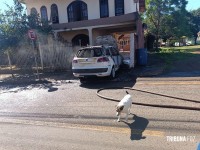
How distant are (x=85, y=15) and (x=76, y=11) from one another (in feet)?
3.40

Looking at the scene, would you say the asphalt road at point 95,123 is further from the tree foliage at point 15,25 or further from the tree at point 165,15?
A: the tree at point 165,15

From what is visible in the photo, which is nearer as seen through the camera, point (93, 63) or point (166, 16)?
point (93, 63)

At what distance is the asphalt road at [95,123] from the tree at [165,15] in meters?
29.6

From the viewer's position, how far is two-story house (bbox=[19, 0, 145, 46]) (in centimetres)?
1984

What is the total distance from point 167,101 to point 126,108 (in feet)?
6.56

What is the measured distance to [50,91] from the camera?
33.6ft

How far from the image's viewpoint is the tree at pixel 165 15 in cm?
3659

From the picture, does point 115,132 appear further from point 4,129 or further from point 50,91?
point 50,91

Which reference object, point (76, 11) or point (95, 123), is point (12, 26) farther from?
point (95, 123)

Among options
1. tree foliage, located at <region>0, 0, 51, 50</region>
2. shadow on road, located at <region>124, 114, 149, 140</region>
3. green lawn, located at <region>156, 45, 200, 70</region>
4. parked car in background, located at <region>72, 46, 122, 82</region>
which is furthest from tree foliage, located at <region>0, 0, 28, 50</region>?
shadow on road, located at <region>124, 114, 149, 140</region>

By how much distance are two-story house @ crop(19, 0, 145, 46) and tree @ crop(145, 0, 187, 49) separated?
12.7m

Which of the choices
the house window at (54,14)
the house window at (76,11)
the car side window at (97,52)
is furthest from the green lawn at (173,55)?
the house window at (54,14)

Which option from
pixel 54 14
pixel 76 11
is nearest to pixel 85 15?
pixel 76 11

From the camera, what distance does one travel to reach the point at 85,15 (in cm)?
2214
